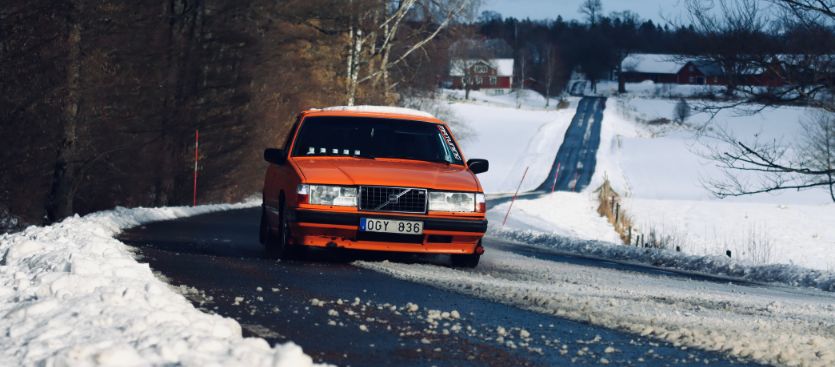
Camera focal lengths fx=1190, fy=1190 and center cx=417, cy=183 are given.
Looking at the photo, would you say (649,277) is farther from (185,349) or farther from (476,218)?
(185,349)

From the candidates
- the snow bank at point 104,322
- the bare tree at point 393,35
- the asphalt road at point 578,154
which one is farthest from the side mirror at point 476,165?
the asphalt road at point 578,154

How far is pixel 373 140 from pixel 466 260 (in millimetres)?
1694

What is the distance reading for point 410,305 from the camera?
8.33 metres

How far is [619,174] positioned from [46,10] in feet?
154

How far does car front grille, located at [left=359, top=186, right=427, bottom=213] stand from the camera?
11547 mm

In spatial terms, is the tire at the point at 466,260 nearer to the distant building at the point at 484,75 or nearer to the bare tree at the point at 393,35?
the bare tree at the point at 393,35

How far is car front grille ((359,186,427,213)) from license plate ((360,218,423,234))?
4.4 inches

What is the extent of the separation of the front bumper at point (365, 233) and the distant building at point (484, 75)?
86999mm

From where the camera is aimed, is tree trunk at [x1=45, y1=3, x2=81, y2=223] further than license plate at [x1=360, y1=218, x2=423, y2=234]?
Yes

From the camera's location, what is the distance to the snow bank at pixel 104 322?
5.34 meters

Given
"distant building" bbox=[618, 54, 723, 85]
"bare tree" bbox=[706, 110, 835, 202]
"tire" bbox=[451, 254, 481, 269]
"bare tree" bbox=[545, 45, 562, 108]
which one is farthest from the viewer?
Answer: "distant building" bbox=[618, 54, 723, 85]

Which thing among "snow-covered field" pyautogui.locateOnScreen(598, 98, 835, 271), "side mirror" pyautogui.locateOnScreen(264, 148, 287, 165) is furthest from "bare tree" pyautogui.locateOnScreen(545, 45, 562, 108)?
"side mirror" pyautogui.locateOnScreen(264, 148, 287, 165)

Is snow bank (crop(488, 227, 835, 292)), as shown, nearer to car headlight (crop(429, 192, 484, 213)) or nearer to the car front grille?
car headlight (crop(429, 192, 484, 213))

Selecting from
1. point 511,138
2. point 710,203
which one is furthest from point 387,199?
point 511,138
